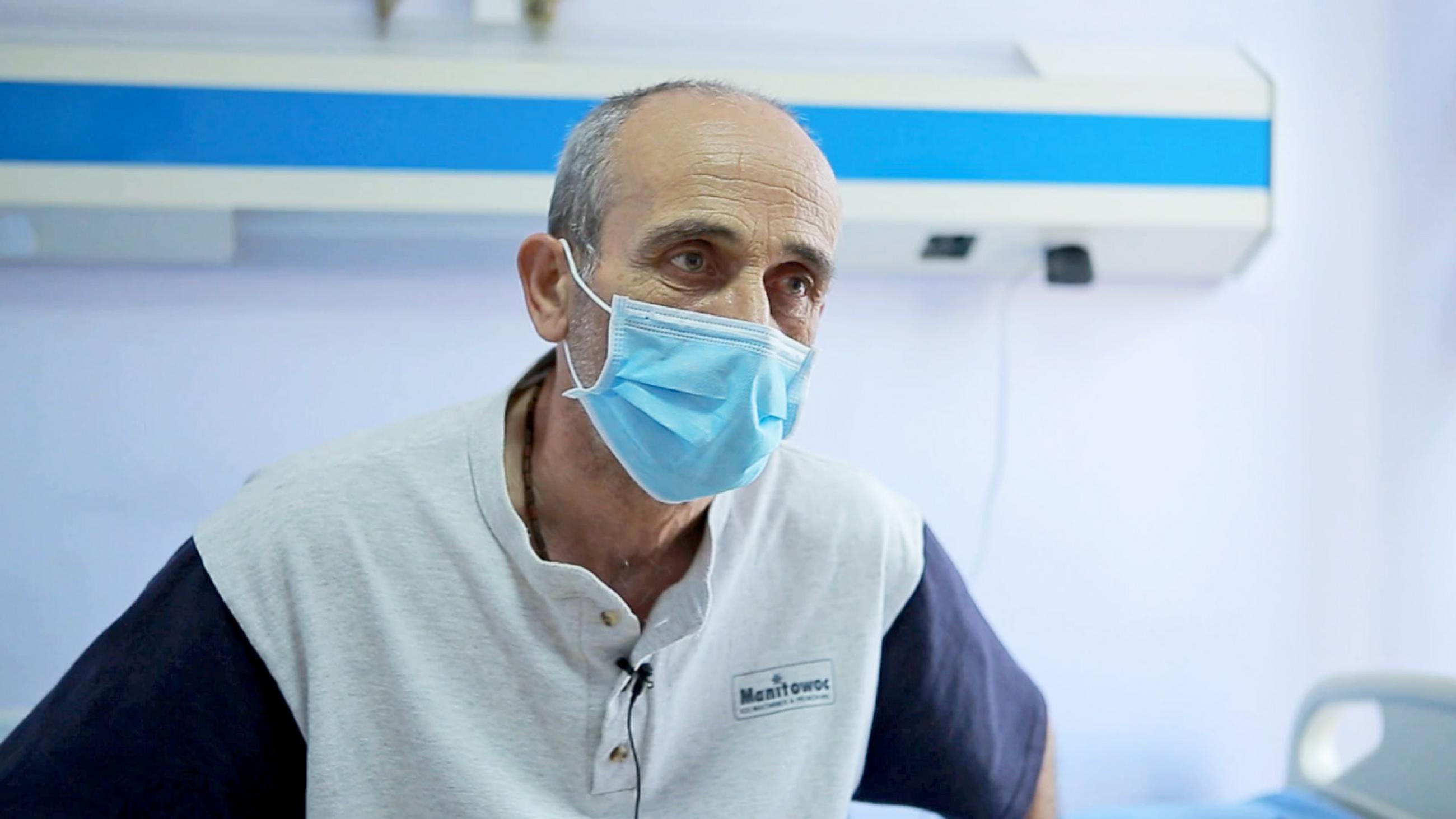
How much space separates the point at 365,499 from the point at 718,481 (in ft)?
1.10

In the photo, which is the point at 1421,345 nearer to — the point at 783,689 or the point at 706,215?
the point at 783,689

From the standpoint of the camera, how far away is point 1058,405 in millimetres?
2252

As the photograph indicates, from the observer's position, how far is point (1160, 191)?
212cm

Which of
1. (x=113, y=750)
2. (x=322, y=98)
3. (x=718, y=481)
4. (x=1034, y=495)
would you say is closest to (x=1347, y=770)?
(x=1034, y=495)

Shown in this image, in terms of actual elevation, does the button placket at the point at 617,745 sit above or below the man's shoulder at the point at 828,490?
below

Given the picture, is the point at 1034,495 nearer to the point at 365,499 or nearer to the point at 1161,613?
the point at 1161,613

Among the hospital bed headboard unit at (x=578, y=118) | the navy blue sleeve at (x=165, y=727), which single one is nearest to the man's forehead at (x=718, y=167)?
the navy blue sleeve at (x=165, y=727)

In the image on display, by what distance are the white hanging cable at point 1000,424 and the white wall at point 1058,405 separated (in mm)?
16

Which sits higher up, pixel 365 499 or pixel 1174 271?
pixel 1174 271

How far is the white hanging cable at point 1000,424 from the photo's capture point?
2.23 meters

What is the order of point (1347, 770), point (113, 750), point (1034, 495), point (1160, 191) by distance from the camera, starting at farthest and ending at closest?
point (1034, 495) → point (1160, 191) → point (1347, 770) → point (113, 750)

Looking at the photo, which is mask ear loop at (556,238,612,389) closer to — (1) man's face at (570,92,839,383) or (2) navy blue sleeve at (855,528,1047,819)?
(1) man's face at (570,92,839,383)

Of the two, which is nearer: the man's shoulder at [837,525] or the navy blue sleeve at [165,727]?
the navy blue sleeve at [165,727]

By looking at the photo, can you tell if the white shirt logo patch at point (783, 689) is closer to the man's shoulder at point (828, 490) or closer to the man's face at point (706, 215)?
the man's shoulder at point (828, 490)
